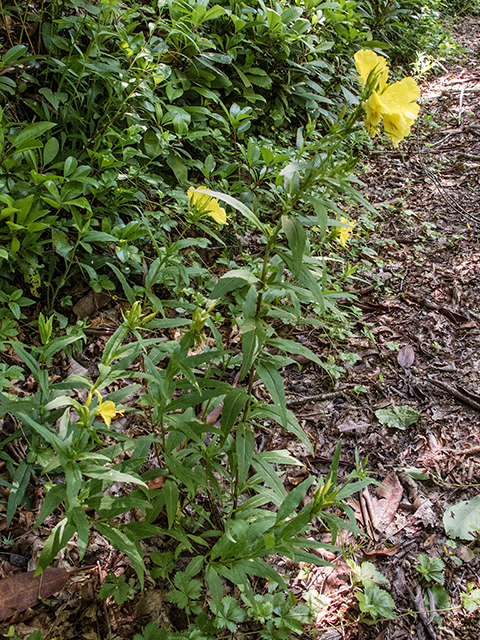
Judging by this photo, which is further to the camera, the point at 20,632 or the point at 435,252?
the point at 435,252

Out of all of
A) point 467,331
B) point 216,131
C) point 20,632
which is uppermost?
point 216,131

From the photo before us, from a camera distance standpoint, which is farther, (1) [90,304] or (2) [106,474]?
(1) [90,304]

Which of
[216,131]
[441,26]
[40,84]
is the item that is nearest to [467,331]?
[216,131]

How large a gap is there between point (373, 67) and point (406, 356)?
196 centimetres

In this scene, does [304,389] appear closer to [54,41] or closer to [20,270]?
[20,270]

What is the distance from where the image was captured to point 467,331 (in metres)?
3.03

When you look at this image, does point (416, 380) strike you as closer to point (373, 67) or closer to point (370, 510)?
point (370, 510)

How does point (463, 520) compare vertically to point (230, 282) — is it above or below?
below

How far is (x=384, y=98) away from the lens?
122 centimetres

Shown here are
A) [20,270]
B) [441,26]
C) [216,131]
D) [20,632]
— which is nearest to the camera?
[20,632]

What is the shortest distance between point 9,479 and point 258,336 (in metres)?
1.18

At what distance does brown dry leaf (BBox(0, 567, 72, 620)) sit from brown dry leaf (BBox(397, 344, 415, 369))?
6.95 ft

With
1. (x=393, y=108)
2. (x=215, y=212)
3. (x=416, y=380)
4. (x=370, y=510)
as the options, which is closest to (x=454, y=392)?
(x=416, y=380)

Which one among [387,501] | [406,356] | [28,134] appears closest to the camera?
[387,501]
